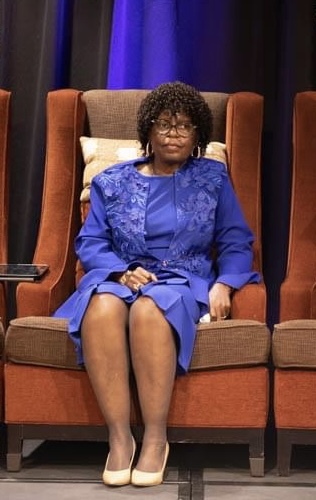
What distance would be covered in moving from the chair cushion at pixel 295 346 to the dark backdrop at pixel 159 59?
1139 mm

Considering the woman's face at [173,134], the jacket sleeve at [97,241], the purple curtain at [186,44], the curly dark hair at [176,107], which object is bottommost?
the jacket sleeve at [97,241]

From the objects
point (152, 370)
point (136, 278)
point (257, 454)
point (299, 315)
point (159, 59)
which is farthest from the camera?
point (159, 59)

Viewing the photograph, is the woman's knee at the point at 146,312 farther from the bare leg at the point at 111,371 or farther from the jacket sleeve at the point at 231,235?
the jacket sleeve at the point at 231,235

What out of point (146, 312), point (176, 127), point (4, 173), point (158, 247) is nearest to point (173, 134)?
point (176, 127)

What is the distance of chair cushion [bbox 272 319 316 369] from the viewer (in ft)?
10.4

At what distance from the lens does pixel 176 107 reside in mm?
3521

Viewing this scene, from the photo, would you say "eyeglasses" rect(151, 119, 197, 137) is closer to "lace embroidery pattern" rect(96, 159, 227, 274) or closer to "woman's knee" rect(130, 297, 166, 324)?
"lace embroidery pattern" rect(96, 159, 227, 274)

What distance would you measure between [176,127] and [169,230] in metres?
0.33

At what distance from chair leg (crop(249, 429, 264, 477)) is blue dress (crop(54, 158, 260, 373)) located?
0.43 meters

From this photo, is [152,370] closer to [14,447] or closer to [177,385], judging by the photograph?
[177,385]

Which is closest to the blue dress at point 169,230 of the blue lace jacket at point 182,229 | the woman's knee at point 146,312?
the blue lace jacket at point 182,229

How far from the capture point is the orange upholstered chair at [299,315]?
3.20 m

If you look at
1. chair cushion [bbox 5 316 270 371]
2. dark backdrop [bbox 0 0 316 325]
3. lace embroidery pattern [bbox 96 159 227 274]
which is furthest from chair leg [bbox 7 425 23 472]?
dark backdrop [bbox 0 0 316 325]

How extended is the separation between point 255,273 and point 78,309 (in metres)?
0.63
